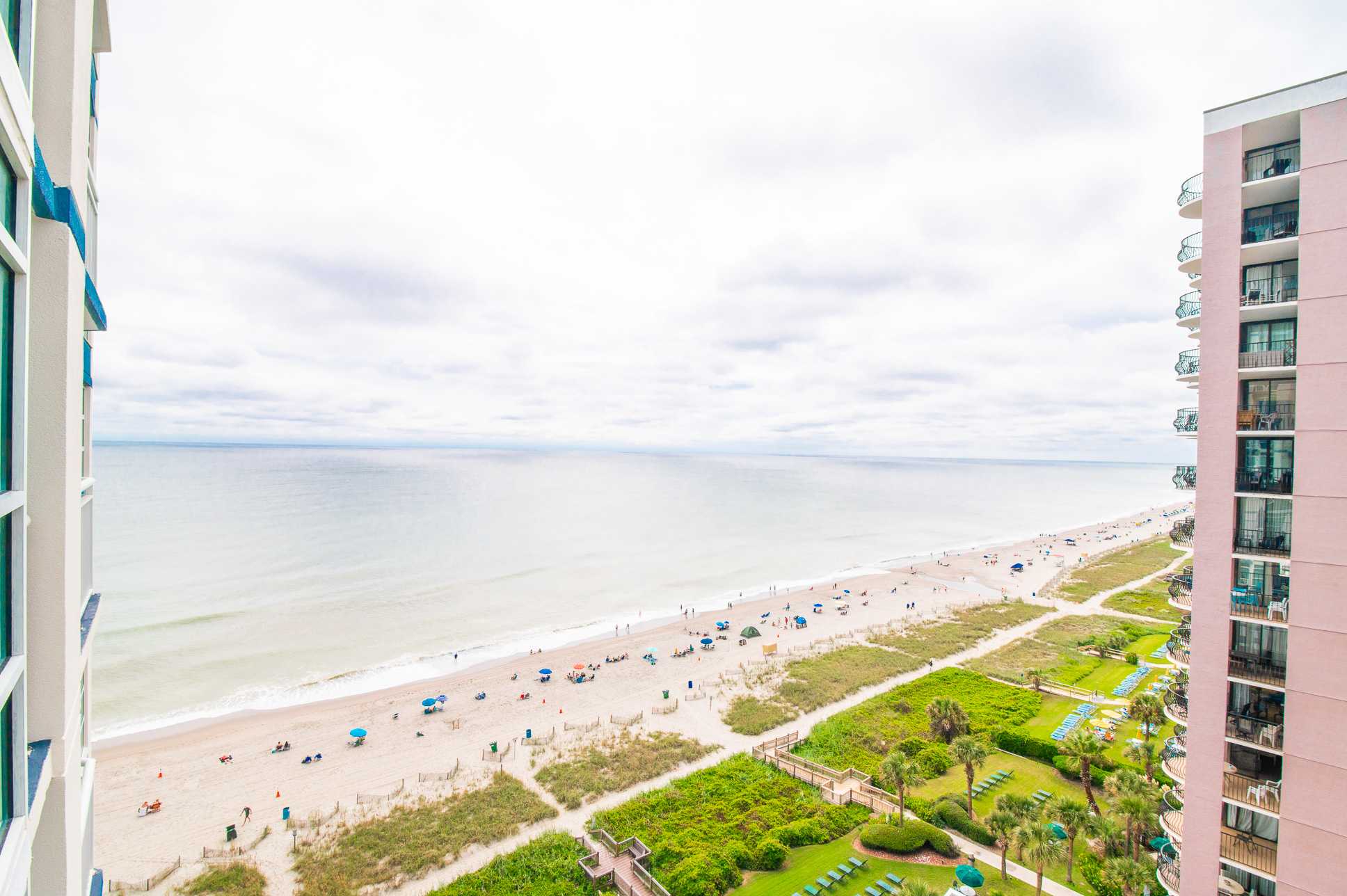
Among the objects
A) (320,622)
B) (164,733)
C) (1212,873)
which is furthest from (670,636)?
(1212,873)

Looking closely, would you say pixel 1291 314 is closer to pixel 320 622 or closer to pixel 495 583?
pixel 320 622

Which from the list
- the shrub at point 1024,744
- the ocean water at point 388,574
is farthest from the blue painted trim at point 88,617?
the shrub at point 1024,744

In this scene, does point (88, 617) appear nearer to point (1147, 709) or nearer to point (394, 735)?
point (394, 735)

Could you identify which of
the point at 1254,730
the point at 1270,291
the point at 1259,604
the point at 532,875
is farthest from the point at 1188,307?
the point at 532,875

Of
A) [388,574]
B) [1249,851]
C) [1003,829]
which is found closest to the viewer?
[1249,851]

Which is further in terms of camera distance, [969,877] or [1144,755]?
[1144,755]

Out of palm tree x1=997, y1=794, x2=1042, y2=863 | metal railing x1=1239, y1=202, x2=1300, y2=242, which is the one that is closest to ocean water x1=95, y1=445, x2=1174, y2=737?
palm tree x1=997, y1=794, x2=1042, y2=863
